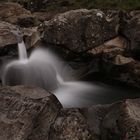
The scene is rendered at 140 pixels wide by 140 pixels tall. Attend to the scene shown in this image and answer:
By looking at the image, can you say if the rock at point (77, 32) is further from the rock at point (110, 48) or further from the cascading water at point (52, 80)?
the cascading water at point (52, 80)

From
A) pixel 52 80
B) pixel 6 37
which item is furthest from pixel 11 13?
pixel 52 80

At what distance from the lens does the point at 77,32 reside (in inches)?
836

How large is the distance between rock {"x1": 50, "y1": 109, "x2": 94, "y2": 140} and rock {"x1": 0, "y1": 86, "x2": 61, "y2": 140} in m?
0.28

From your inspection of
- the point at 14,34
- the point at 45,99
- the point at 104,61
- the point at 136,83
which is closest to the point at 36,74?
the point at 14,34

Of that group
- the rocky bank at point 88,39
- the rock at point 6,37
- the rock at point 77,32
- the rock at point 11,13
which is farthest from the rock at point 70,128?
the rock at point 11,13

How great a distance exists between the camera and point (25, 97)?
1253cm

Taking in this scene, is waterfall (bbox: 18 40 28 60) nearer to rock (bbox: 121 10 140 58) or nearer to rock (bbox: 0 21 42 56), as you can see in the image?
rock (bbox: 0 21 42 56)

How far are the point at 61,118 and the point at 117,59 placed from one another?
9195 millimetres

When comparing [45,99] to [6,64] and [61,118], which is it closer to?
[61,118]

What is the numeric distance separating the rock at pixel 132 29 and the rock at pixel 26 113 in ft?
30.6

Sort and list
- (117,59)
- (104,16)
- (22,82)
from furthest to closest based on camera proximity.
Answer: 1. (104,16)
2. (117,59)
3. (22,82)

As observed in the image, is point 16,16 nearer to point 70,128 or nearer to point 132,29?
point 132,29

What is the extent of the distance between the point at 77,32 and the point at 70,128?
413 inches

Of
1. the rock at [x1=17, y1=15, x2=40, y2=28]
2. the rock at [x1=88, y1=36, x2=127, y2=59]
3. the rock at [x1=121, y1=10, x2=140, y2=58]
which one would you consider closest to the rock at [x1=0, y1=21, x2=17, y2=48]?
the rock at [x1=17, y1=15, x2=40, y2=28]
